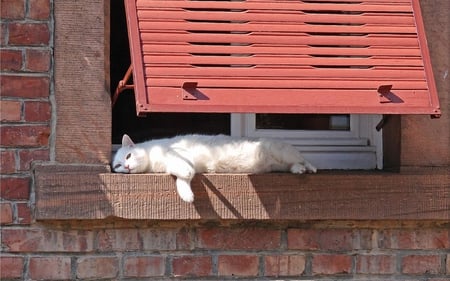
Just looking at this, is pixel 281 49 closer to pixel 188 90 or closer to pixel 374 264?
pixel 188 90

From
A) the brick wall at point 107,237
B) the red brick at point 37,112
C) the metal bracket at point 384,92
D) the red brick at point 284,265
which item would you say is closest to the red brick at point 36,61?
the brick wall at point 107,237

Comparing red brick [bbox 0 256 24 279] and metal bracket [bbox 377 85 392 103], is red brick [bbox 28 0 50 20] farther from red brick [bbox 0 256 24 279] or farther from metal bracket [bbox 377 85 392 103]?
metal bracket [bbox 377 85 392 103]

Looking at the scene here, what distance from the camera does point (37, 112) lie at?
12.2ft

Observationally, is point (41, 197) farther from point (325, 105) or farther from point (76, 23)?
point (325, 105)

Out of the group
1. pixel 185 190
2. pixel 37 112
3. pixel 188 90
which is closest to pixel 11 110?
pixel 37 112

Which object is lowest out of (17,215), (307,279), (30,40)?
(307,279)

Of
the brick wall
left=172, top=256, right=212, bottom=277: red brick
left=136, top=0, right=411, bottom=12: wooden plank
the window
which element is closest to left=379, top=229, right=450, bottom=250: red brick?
the brick wall

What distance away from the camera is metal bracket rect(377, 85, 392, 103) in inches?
130

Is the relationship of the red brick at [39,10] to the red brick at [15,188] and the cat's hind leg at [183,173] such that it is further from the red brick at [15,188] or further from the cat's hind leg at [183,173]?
the cat's hind leg at [183,173]

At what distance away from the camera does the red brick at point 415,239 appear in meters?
3.94

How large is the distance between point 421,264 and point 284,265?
580 mm

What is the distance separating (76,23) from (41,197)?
70 centimetres

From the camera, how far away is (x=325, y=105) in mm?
3266

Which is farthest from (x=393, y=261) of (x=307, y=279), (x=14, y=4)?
(x=14, y=4)
